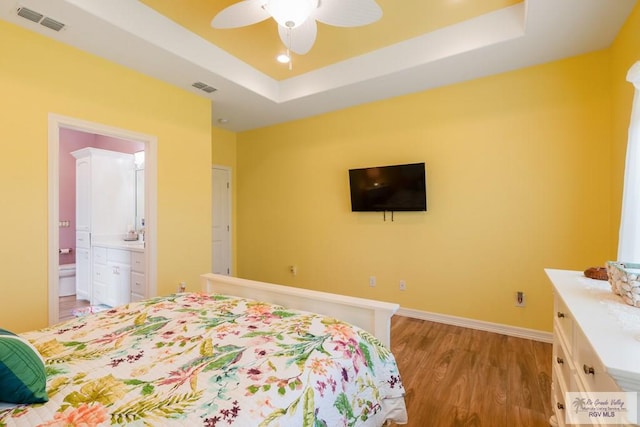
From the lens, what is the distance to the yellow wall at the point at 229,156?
482 cm

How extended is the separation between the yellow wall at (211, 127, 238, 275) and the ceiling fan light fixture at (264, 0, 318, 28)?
3.33 meters

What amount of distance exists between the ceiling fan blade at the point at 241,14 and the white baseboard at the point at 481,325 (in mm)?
3218

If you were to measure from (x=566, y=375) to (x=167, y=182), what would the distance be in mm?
3517

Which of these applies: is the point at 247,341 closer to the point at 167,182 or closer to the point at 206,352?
the point at 206,352

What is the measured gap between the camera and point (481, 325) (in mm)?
3057

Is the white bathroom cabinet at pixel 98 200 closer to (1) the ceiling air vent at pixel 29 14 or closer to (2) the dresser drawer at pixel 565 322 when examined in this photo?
(1) the ceiling air vent at pixel 29 14

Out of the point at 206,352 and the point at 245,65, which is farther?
the point at 245,65

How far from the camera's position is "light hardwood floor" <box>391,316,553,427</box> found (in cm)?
178

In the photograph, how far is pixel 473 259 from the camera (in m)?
3.10

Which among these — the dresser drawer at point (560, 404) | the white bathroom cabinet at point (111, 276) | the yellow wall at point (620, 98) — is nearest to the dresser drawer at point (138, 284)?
the white bathroom cabinet at point (111, 276)

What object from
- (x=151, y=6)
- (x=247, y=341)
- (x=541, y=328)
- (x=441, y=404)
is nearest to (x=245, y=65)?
(x=151, y=6)

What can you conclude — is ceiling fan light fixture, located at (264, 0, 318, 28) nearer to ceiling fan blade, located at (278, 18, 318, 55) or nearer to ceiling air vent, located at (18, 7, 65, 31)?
ceiling fan blade, located at (278, 18, 318, 55)

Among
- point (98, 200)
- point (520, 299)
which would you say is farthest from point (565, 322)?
point (98, 200)

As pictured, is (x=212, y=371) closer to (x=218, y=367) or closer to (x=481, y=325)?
(x=218, y=367)
